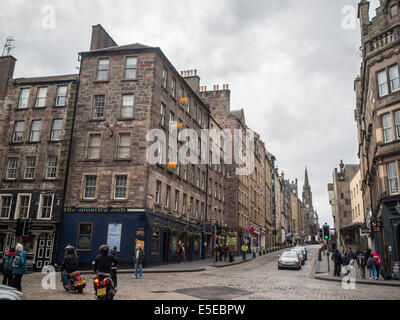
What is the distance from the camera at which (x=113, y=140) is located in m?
26.8

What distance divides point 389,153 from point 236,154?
32187 mm

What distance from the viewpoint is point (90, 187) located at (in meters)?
26.3

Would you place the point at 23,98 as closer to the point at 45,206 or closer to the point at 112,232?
the point at 45,206

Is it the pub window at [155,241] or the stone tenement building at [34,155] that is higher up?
the stone tenement building at [34,155]

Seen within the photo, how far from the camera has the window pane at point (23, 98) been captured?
29844mm

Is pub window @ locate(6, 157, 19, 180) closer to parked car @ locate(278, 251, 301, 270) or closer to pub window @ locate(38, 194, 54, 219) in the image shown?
pub window @ locate(38, 194, 54, 219)

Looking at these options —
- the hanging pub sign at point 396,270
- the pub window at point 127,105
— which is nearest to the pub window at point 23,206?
the pub window at point 127,105

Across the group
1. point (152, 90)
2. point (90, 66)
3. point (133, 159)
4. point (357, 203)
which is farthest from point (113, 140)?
point (357, 203)

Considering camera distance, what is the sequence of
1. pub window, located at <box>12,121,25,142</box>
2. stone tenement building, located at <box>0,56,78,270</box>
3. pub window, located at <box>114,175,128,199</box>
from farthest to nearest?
1. pub window, located at <box>12,121,25,142</box>
2. stone tenement building, located at <box>0,56,78,270</box>
3. pub window, located at <box>114,175,128,199</box>

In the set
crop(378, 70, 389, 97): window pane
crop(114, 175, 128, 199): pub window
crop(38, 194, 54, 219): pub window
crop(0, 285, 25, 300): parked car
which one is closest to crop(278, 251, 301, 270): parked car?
crop(114, 175, 128, 199): pub window

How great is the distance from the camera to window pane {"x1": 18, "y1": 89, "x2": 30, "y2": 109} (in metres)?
29.8

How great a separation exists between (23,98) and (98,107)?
7226 millimetres

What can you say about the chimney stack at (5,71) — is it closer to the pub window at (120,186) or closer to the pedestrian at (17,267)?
the pub window at (120,186)

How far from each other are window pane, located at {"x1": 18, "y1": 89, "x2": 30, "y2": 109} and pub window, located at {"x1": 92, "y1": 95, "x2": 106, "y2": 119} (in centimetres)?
638
